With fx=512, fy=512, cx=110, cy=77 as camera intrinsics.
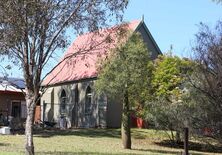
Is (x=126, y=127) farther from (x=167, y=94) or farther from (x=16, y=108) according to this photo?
(x=16, y=108)

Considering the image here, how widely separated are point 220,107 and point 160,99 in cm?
1514

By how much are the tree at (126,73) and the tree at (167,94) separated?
7.41ft

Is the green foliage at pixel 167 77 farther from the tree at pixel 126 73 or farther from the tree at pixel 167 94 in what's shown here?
the tree at pixel 126 73

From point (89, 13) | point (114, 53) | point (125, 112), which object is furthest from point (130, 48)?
point (89, 13)

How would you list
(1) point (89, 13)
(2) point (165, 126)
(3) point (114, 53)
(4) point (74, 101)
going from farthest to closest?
(4) point (74, 101), (2) point (165, 126), (3) point (114, 53), (1) point (89, 13)

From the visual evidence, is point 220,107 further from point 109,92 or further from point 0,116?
point 0,116

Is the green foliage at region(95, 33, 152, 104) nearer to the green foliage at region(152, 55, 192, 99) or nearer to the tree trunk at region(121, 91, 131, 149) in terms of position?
the tree trunk at region(121, 91, 131, 149)

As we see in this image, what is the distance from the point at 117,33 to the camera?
1983 centimetres

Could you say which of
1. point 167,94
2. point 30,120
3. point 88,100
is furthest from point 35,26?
point 88,100

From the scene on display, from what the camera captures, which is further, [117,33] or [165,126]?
[165,126]

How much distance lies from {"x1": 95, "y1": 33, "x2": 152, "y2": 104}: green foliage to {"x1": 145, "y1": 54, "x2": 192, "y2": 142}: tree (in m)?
2.22

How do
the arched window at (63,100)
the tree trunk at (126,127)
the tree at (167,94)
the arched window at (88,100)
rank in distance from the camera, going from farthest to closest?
the arched window at (63,100) < the arched window at (88,100) < the tree at (167,94) < the tree trunk at (126,127)

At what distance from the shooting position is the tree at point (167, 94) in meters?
29.5


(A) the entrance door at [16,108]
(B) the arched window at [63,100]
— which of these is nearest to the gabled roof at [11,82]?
(A) the entrance door at [16,108]
